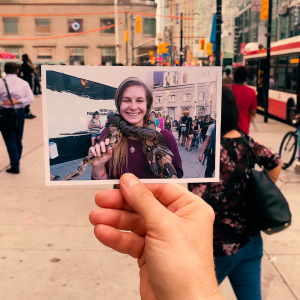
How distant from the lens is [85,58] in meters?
49.4

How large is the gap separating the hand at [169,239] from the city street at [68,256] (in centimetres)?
195

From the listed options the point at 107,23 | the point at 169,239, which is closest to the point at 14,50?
the point at 107,23

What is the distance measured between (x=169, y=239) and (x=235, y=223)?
137 centimetres

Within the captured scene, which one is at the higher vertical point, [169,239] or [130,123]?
[130,123]

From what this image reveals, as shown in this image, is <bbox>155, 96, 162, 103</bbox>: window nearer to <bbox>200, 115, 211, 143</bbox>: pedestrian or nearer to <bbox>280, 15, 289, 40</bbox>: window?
<bbox>200, 115, 211, 143</bbox>: pedestrian

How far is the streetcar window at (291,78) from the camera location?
41.9ft

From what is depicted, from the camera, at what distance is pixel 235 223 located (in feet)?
8.66

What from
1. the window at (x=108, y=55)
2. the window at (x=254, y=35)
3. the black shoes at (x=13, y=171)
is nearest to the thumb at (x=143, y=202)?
the black shoes at (x=13, y=171)

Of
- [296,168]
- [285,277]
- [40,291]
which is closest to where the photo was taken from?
[40,291]

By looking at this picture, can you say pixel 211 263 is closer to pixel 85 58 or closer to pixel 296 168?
pixel 296 168

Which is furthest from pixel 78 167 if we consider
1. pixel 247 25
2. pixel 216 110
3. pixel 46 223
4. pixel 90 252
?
pixel 247 25

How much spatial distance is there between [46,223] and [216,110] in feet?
12.4

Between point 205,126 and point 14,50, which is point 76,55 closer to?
point 14,50

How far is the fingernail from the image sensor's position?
145cm
